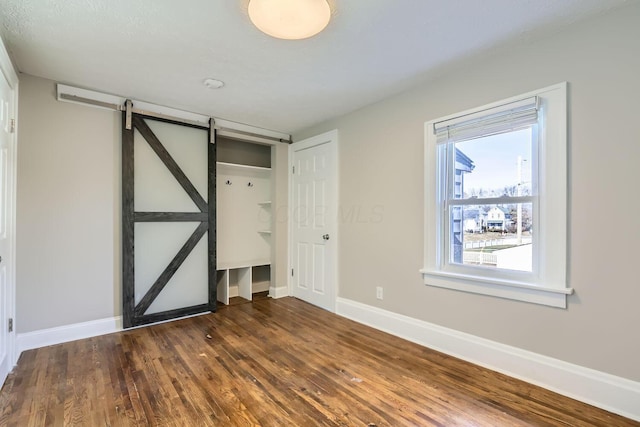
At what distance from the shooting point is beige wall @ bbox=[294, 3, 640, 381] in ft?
5.83

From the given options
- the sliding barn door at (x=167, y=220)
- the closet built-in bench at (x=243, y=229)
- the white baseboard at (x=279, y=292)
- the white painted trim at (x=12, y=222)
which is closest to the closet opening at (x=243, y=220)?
the closet built-in bench at (x=243, y=229)

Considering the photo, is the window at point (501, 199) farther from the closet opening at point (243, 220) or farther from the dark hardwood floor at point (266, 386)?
the closet opening at point (243, 220)

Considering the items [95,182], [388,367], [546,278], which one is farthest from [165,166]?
[546,278]

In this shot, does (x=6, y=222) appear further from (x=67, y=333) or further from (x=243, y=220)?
(x=243, y=220)

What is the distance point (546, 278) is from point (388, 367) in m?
1.29

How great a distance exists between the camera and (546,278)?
2068 millimetres

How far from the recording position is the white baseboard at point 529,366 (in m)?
1.78

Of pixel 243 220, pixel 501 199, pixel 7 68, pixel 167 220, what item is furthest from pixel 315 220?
pixel 7 68

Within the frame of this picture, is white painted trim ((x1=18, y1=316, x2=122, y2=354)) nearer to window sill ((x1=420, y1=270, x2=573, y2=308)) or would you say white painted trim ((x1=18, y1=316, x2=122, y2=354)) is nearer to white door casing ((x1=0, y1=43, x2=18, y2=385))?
white door casing ((x1=0, y1=43, x2=18, y2=385))

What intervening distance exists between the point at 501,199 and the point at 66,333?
3.95 metres

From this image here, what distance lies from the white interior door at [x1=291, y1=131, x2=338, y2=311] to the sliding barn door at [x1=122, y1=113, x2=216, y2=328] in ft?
3.78

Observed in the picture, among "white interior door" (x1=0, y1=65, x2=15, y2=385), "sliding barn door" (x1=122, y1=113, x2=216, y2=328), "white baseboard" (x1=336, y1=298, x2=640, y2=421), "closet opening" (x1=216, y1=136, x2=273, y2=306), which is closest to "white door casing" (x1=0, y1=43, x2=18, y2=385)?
"white interior door" (x1=0, y1=65, x2=15, y2=385)

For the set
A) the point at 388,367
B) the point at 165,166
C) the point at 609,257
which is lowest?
the point at 388,367

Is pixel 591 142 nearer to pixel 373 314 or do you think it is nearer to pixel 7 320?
pixel 373 314
